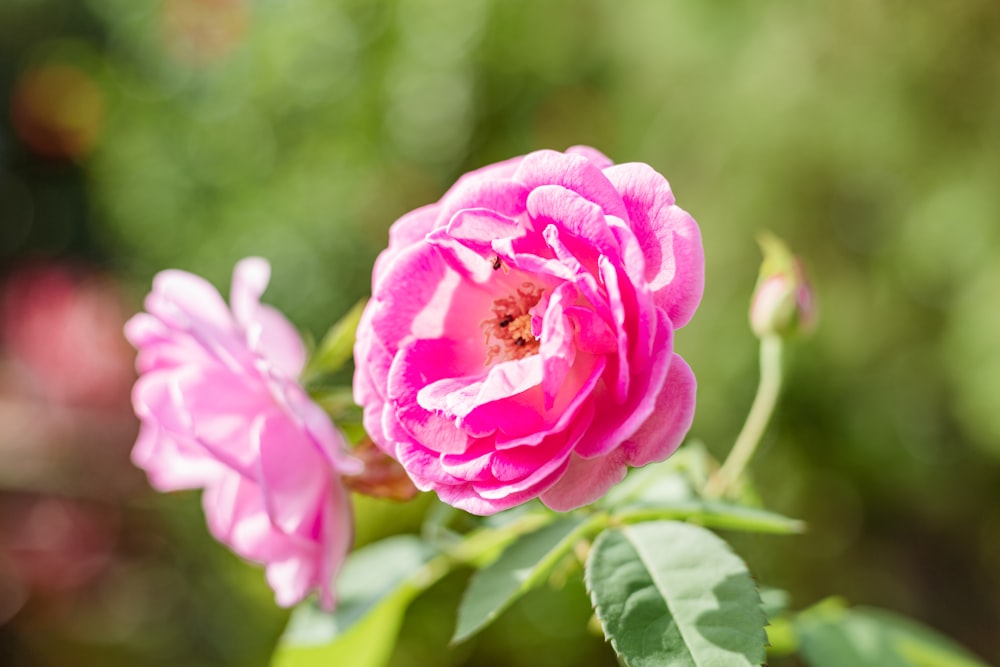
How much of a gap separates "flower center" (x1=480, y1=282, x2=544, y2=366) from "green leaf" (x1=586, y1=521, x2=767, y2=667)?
0.09 m

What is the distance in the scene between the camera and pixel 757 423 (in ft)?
1.59

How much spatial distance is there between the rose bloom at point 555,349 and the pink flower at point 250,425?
0.20 ft

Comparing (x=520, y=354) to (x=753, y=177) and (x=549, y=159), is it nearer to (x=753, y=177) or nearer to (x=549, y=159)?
(x=549, y=159)

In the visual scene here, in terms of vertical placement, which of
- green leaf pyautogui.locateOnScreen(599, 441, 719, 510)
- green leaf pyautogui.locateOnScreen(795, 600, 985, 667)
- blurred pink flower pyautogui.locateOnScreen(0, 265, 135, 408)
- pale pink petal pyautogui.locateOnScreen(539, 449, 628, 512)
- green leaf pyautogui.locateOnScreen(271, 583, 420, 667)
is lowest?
blurred pink flower pyautogui.locateOnScreen(0, 265, 135, 408)

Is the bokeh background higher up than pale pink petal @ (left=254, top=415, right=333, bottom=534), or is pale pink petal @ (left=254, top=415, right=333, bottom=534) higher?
pale pink petal @ (left=254, top=415, right=333, bottom=534)

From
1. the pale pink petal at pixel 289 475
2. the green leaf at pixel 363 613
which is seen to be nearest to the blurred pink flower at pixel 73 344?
the green leaf at pixel 363 613

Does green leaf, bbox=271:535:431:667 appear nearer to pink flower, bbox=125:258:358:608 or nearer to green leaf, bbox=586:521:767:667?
pink flower, bbox=125:258:358:608

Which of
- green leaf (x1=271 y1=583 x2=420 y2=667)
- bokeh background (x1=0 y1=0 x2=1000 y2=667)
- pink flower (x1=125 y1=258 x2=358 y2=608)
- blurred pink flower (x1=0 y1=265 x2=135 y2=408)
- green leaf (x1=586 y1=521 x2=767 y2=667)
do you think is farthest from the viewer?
blurred pink flower (x1=0 y1=265 x2=135 y2=408)

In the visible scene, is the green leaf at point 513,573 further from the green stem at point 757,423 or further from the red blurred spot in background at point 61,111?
the red blurred spot in background at point 61,111

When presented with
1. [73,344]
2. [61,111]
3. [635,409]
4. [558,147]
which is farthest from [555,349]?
[61,111]

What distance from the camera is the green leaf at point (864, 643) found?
495mm

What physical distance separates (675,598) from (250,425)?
23cm

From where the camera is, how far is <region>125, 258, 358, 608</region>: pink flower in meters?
0.42

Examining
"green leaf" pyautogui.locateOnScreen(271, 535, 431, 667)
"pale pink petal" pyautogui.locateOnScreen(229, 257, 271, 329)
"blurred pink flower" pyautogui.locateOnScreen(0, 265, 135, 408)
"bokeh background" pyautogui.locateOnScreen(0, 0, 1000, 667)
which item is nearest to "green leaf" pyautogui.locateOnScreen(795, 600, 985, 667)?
"green leaf" pyautogui.locateOnScreen(271, 535, 431, 667)
